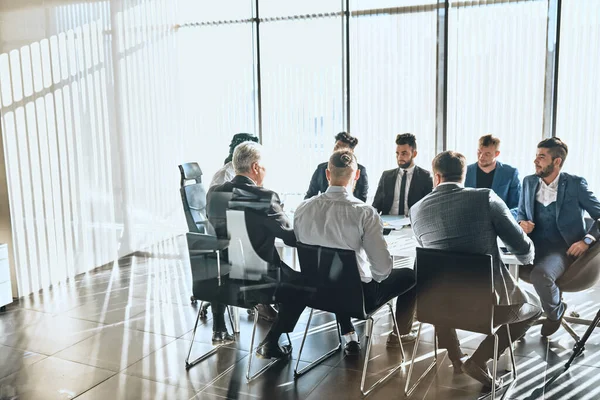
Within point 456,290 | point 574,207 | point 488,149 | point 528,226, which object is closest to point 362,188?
point 488,149

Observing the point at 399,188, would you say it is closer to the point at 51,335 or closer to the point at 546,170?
the point at 546,170

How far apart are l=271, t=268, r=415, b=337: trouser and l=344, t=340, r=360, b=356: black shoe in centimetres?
9

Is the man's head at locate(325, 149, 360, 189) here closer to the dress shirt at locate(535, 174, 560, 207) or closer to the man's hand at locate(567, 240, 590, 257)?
the dress shirt at locate(535, 174, 560, 207)

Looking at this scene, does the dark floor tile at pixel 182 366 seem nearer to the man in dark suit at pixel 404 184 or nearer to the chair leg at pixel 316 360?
the chair leg at pixel 316 360

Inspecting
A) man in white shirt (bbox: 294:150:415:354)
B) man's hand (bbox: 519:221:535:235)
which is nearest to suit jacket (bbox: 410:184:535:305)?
man in white shirt (bbox: 294:150:415:354)

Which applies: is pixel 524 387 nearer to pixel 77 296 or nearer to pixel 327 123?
pixel 77 296

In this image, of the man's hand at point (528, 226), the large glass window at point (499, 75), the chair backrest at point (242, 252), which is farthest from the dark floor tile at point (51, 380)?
the large glass window at point (499, 75)

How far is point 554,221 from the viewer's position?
380 centimetres

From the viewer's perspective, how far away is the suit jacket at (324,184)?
5383 mm

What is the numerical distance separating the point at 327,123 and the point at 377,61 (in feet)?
3.23

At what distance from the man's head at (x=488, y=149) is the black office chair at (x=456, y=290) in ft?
6.79

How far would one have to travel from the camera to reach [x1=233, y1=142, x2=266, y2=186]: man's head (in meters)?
3.69

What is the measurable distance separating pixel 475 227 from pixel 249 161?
1.51 m

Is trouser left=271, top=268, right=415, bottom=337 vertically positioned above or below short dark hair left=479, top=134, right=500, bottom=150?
below
